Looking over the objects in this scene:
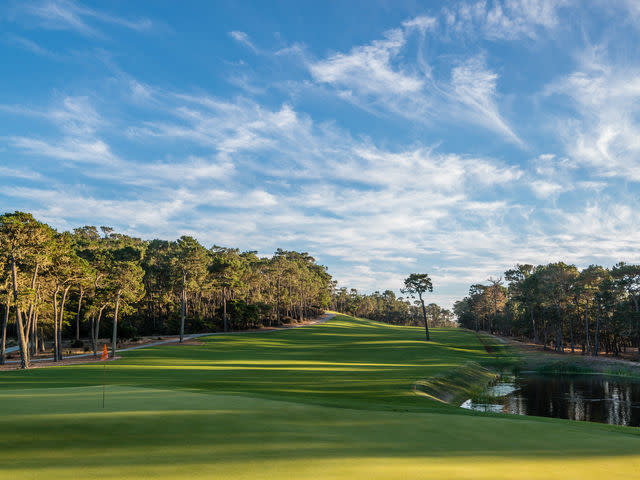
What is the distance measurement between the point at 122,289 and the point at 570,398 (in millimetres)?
44365

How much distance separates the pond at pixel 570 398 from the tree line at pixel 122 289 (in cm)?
3735

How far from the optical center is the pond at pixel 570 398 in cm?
2586

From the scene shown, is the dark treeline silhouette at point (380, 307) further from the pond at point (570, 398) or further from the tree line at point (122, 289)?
the pond at point (570, 398)

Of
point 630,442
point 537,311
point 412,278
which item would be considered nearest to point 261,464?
point 630,442

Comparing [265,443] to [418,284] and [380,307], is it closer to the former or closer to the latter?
[418,284]

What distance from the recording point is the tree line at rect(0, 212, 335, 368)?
36938 millimetres

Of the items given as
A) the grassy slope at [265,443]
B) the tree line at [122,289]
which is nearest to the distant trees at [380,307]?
the tree line at [122,289]

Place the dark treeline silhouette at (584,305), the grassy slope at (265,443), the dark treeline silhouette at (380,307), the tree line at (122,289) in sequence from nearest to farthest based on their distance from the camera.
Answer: the grassy slope at (265,443) < the tree line at (122,289) < the dark treeline silhouette at (584,305) < the dark treeline silhouette at (380,307)

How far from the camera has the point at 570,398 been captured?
1240 inches

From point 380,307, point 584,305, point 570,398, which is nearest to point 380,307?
point 380,307

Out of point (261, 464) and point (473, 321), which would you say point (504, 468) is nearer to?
point (261, 464)

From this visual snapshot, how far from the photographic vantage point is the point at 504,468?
7.34m

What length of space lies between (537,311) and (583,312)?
824cm

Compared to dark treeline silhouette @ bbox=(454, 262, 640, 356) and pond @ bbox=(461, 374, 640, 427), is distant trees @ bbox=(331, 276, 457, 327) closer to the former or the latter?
dark treeline silhouette @ bbox=(454, 262, 640, 356)
